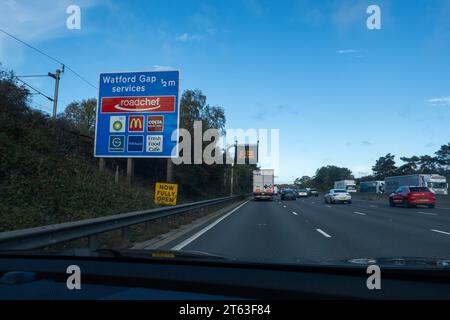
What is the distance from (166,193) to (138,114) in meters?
4.40

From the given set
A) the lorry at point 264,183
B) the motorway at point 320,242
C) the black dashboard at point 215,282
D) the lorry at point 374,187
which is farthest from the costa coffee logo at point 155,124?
the lorry at point 374,187

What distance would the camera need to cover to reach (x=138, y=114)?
1736cm

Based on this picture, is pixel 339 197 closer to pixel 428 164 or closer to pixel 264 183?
pixel 264 183

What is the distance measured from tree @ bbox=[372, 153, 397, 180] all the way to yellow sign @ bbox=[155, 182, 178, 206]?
140m

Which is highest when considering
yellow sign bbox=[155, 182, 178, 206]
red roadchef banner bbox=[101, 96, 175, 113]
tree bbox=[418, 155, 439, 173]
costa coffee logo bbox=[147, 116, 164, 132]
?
tree bbox=[418, 155, 439, 173]

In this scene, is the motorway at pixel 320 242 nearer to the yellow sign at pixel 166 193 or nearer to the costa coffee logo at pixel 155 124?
the yellow sign at pixel 166 193

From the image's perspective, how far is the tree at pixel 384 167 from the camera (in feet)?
472

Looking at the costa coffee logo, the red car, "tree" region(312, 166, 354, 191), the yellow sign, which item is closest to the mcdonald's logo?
the costa coffee logo

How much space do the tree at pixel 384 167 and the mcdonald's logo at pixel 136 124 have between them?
5438 inches

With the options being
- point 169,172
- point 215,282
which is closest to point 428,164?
point 169,172

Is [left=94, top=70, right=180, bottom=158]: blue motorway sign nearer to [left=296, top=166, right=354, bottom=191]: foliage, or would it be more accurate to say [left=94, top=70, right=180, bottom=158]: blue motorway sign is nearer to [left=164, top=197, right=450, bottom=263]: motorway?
[left=164, top=197, right=450, bottom=263]: motorway

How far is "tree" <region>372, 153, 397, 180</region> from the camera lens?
472 ft

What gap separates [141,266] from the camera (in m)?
3.32
